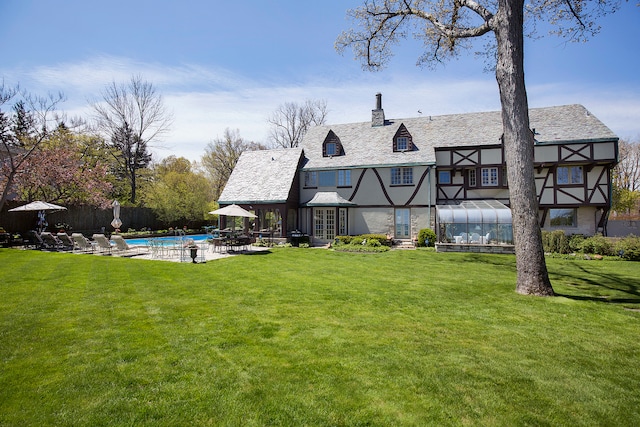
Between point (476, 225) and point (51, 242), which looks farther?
point (476, 225)

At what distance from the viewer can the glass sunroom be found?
55.5ft

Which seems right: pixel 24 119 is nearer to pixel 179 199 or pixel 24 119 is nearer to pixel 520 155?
pixel 179 199

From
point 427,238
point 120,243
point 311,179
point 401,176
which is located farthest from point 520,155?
point 311,179

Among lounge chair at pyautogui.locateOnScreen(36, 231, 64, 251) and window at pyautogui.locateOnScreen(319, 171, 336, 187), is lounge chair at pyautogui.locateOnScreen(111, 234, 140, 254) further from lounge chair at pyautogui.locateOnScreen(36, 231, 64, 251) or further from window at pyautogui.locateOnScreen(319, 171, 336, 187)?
window at pyautogui.locateOnScreen(319, 171, 336, 187)

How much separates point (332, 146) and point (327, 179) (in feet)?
8.07

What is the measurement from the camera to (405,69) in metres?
13.4

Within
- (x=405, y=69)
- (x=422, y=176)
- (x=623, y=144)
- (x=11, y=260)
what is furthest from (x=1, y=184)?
(x=623, y=144)

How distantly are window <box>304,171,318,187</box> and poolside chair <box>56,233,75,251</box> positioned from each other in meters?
13.2

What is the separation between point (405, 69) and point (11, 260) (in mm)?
16363

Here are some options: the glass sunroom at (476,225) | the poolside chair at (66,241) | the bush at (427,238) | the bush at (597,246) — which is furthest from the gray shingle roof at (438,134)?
the poolside chair at (66,241)

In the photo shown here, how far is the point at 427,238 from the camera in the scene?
1861 centimetres

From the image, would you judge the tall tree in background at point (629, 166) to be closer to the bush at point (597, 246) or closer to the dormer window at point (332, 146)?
the bush at point (597, 246)

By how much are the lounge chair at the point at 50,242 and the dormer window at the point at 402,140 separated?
18858mm

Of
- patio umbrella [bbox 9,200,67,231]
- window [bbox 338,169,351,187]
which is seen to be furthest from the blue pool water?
window [bbox 338,169,351,187]
